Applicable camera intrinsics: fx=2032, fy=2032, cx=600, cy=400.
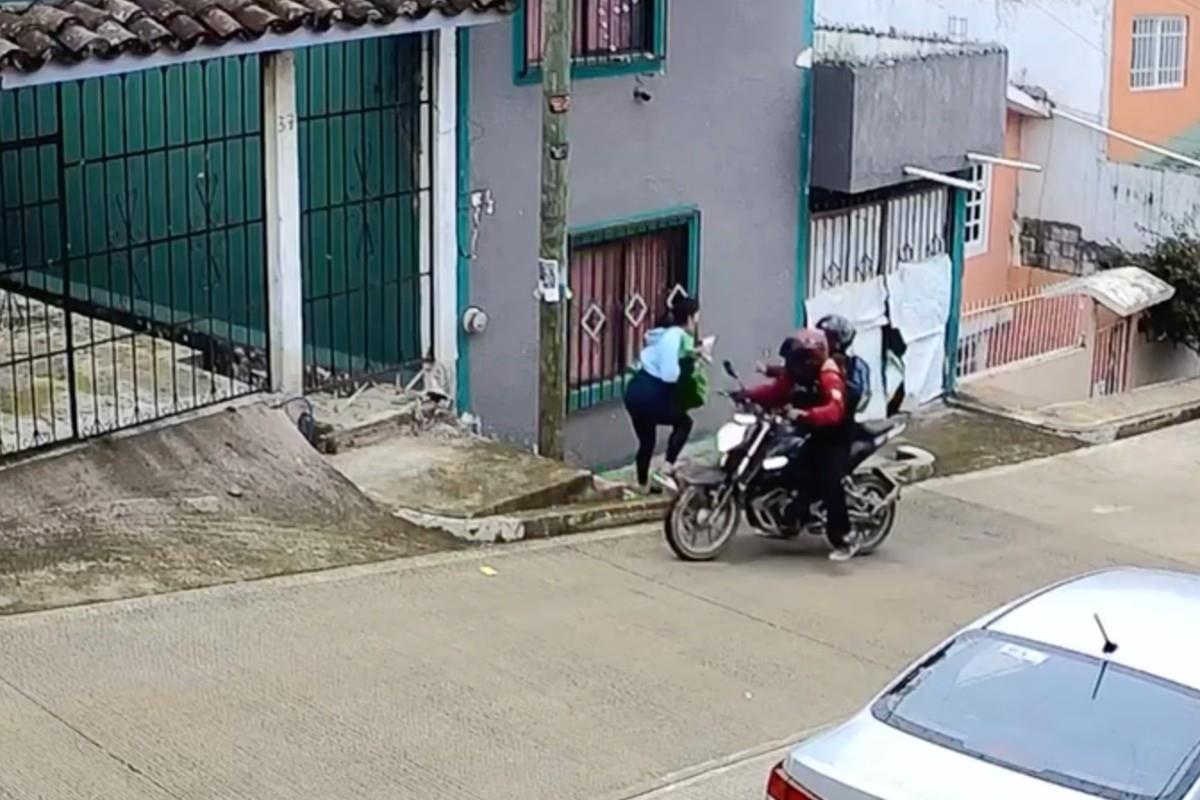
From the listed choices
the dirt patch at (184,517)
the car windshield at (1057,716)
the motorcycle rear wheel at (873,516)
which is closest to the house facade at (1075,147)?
the motorcycle rear wheel at (873,516)

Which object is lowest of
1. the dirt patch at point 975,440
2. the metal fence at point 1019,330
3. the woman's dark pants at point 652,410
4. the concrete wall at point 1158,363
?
the concrete wall at point 1158,363

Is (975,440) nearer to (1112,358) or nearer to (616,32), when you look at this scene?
(1112,358)

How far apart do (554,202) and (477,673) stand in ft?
13.3

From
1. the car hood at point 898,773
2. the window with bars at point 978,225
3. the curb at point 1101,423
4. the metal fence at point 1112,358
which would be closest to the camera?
the car hood at point 898,773

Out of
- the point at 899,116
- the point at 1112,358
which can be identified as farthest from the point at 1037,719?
the point at 1112,358

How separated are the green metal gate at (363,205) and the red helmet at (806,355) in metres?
3.29

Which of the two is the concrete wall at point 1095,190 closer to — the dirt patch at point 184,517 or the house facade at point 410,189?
the house facade at point 410,189

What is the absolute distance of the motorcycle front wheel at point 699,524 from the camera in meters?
11.7

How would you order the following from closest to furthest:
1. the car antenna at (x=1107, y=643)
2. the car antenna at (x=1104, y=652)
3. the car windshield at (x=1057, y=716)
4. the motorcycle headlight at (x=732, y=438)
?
the car windshield at (x=1057, y=716) → the car antenna at (x=1104, y=652) → the car antenna at (x=1107, y=643) → the motorcycle headlight at (x=732, y=438)

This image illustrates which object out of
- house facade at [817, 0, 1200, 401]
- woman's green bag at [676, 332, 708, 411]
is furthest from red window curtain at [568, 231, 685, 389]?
house facade at [817, 0, 1200, 401]

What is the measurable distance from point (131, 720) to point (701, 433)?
895 centimetres

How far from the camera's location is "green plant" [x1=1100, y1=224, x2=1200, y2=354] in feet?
74.9

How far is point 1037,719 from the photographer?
248 inches

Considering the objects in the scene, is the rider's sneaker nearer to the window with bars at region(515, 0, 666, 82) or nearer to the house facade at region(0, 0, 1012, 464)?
the house facade at region(0, 0, 1012, 464)
